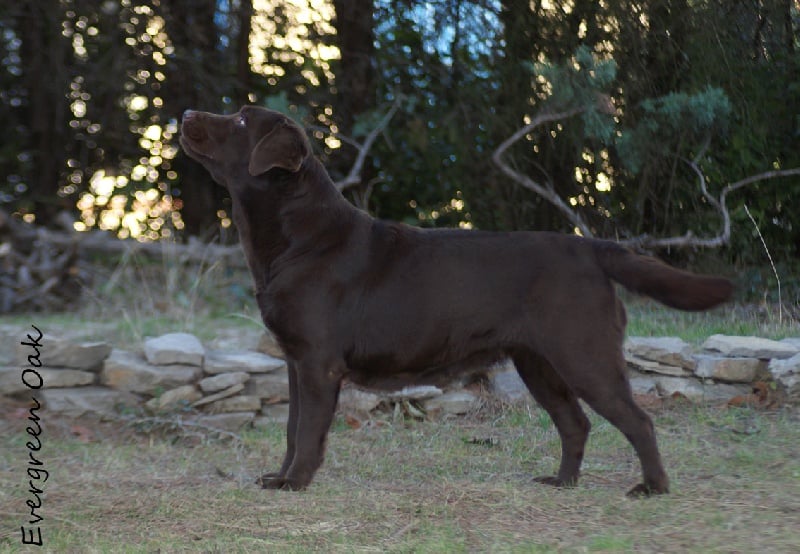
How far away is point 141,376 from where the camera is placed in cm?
500

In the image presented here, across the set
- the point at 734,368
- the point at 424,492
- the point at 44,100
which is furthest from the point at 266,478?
the point at 44,100

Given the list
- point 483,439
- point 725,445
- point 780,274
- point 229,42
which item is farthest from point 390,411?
point 229,42

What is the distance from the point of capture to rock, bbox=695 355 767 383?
514cm

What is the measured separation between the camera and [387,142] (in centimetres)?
816

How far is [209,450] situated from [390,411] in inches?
41.8

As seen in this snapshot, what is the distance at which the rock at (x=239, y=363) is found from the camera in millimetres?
5145

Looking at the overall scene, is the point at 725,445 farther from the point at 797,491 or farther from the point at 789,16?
the point at 789,16

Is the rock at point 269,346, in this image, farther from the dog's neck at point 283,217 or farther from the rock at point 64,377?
the dog's neck at point 283,217

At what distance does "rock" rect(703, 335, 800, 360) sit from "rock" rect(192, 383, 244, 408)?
8.88ft

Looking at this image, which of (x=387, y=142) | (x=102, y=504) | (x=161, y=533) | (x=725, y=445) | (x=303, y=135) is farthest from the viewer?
(x=387, y=142)

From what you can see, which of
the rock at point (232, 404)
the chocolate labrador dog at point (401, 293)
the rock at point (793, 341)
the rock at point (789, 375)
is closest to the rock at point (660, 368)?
the rock at point (789, 375)

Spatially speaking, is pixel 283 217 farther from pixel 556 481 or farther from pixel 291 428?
pixel 556 481

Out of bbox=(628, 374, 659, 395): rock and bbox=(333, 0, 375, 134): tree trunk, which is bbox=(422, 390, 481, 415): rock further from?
bbox=(333, 0, 375, 134): tree trunk

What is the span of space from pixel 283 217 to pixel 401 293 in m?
0.59
